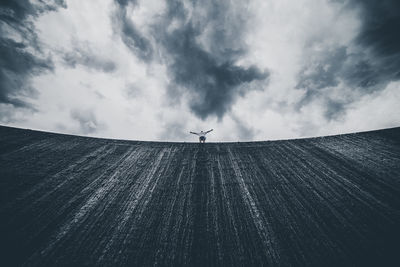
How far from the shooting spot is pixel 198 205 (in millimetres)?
10977

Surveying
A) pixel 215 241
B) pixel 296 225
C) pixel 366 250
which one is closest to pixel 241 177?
pixel 296 225

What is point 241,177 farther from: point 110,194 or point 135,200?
point 110,194

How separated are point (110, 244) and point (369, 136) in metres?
23.6

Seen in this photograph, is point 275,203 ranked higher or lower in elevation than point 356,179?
lower

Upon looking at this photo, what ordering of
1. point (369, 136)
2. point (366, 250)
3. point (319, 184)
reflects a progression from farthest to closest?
point (369, 136) → point (319, 184) → point (366, 250)

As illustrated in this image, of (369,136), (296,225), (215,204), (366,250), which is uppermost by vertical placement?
(369,136)

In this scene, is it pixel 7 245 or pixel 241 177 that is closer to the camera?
pixel 7 245

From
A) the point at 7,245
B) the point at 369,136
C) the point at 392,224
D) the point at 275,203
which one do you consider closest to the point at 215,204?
the point at 275,203

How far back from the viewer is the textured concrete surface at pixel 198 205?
789cm

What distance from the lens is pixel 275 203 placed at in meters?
11.0

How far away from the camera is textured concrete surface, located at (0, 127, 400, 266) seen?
25.9 ft

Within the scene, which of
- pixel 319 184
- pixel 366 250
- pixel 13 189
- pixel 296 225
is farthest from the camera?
pixel 319 184

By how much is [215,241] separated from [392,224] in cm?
836

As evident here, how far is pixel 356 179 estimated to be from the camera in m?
12.7
